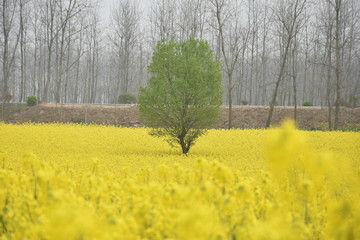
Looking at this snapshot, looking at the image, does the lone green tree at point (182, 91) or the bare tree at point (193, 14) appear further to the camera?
the bare tree at point (193, 14)

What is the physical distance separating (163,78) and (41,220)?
10460mm

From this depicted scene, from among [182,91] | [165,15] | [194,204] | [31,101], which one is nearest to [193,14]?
[165,15]

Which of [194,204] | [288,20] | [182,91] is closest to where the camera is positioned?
[194,204]

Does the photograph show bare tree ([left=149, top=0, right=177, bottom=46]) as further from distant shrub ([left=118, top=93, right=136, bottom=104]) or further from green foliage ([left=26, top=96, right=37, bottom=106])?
green foliage ([left=26, top=96, right=37, bottom=106])

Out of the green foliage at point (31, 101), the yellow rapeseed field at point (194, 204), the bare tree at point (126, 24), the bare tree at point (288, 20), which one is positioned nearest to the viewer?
the yellow rapeseed field at point (194, 204)

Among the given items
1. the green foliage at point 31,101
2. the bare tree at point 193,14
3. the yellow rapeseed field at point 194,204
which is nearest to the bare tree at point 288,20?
the bare tree at point 193,14

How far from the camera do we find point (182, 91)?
13008 mm

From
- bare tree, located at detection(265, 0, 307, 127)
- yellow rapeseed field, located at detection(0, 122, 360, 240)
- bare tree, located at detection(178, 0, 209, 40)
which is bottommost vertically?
yellow rapeseed field, located at detection(0, 122, 360, 240)

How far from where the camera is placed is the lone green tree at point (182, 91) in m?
12.9

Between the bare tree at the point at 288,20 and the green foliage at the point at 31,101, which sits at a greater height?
the bare tree at the point at 288,20

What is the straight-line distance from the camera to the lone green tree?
42.2ft

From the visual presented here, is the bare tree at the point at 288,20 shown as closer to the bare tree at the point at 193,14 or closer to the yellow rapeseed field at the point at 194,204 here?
the bare tree at the point at 193,14

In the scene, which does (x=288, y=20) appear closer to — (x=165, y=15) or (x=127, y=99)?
(x=165, y=15)

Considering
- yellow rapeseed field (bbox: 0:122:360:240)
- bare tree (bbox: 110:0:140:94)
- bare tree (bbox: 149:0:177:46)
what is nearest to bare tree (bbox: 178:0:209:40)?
bare tree (bbox: 149:0:177:46)
